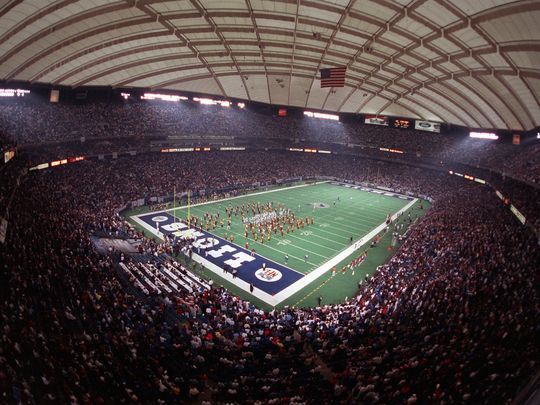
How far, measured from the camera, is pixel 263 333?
14219mm

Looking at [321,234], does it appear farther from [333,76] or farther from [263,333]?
[263,333]

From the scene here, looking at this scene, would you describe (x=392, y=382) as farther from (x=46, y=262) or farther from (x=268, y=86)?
(x=268, y=86)

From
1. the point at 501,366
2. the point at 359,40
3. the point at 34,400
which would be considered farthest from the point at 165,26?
the point at 501,366

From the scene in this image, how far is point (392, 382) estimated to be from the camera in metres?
9.90

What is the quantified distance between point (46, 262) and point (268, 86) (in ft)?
135

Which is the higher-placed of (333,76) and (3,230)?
(333,76)

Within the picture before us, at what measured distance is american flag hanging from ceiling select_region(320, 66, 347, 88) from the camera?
96.2 ft

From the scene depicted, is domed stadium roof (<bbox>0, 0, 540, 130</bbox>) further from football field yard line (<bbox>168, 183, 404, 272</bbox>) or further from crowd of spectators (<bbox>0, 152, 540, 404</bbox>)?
football field yard line (<bbox>168, 183, 404, 272</bbox>)

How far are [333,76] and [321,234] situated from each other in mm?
14604

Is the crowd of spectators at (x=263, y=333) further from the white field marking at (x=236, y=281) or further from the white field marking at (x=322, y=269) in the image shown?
the white field marking at (x=322, y=269)

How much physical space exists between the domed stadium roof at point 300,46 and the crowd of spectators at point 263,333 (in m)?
13.3

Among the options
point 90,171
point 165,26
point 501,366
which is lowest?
point 501,366

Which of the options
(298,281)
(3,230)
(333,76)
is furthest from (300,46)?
(3,230)

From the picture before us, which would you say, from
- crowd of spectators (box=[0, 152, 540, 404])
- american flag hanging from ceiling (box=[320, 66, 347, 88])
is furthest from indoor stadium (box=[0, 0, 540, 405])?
american flag hanging from ceiling (box=[320, 66, 347, 88])
